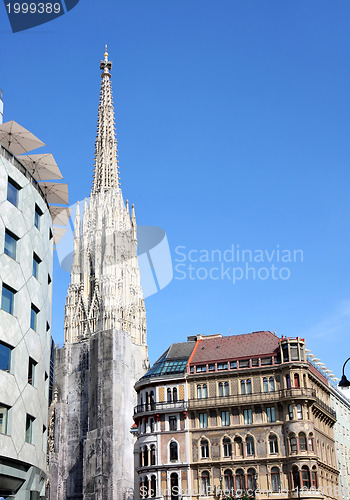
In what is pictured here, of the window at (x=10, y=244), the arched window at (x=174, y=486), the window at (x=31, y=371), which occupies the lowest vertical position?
the arched window at (x=174, y=486)

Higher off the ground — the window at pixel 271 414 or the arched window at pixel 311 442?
the window at pixel 271 414

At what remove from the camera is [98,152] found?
149m

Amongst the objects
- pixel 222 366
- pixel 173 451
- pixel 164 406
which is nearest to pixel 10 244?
pixel 164 406

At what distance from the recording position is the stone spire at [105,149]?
477 feet

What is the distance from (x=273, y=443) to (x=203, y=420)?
317 inches

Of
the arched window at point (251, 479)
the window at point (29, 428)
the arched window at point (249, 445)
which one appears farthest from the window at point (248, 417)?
the window at point (29, 428)

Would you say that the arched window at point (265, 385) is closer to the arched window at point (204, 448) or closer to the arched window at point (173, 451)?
the arched window at point (204, 448)

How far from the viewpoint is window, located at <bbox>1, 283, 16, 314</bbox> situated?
1670 inches

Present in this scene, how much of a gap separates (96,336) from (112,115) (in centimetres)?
5464

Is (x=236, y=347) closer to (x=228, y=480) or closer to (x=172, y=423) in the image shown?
(x=172, y=423)

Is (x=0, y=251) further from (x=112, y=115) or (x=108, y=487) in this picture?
(x=112, y=115)

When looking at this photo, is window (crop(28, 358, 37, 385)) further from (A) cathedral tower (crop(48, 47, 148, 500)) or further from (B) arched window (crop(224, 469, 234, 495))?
(A) cathedral tower (crop(48, 47, 148, 500))

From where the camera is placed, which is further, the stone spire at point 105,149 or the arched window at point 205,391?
the stone spire at point 105,149

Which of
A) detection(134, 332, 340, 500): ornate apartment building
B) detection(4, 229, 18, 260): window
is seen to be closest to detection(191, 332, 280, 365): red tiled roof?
detection(134, 332, 340, 500): ornate apartment building
